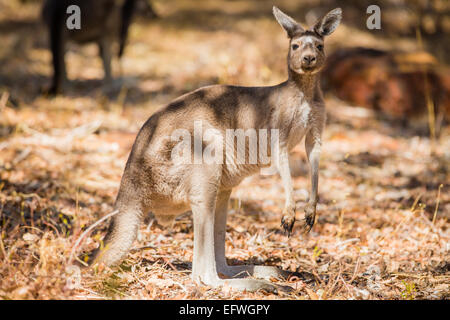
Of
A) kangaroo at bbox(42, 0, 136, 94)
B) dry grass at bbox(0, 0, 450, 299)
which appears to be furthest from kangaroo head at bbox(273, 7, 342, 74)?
kangaroo at bbox(42, 0, 136, 94)

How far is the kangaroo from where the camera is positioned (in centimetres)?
635

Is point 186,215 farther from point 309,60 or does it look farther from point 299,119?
point 309,60

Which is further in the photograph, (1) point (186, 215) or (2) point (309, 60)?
(1) point (186, 215)

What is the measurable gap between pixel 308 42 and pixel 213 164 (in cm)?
82

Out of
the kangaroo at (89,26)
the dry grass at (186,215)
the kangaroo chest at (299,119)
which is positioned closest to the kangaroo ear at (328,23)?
the kangaroo chest at (299,119)

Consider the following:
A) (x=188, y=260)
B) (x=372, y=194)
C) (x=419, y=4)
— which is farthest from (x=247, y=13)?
(x=188, y=260)

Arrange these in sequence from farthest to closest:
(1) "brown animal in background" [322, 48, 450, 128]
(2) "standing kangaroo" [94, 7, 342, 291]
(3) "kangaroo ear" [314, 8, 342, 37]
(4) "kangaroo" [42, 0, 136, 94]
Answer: (1) "brown animal in background" [322, 48, 450, 128] → (4) "kangaroo" [42, 0, 136, 94] → (3) "kangaroo ear" [314, 8, 342, 37] → (2) "standing kangaroo" [94, 7, 342, 291]

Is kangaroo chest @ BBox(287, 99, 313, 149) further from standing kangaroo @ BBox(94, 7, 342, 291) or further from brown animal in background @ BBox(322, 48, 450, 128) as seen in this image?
brown animal in background @ BBox(322, 48, 450, 128)

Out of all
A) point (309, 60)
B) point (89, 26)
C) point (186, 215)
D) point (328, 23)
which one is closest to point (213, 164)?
point (309, 60)

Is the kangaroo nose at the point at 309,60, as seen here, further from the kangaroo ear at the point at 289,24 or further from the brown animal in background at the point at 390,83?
the brown animal in background at the point at 390,83

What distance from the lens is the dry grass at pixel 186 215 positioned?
111 inches

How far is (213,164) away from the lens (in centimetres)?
284

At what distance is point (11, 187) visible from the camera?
4.19 meters

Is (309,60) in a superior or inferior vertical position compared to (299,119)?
superior
